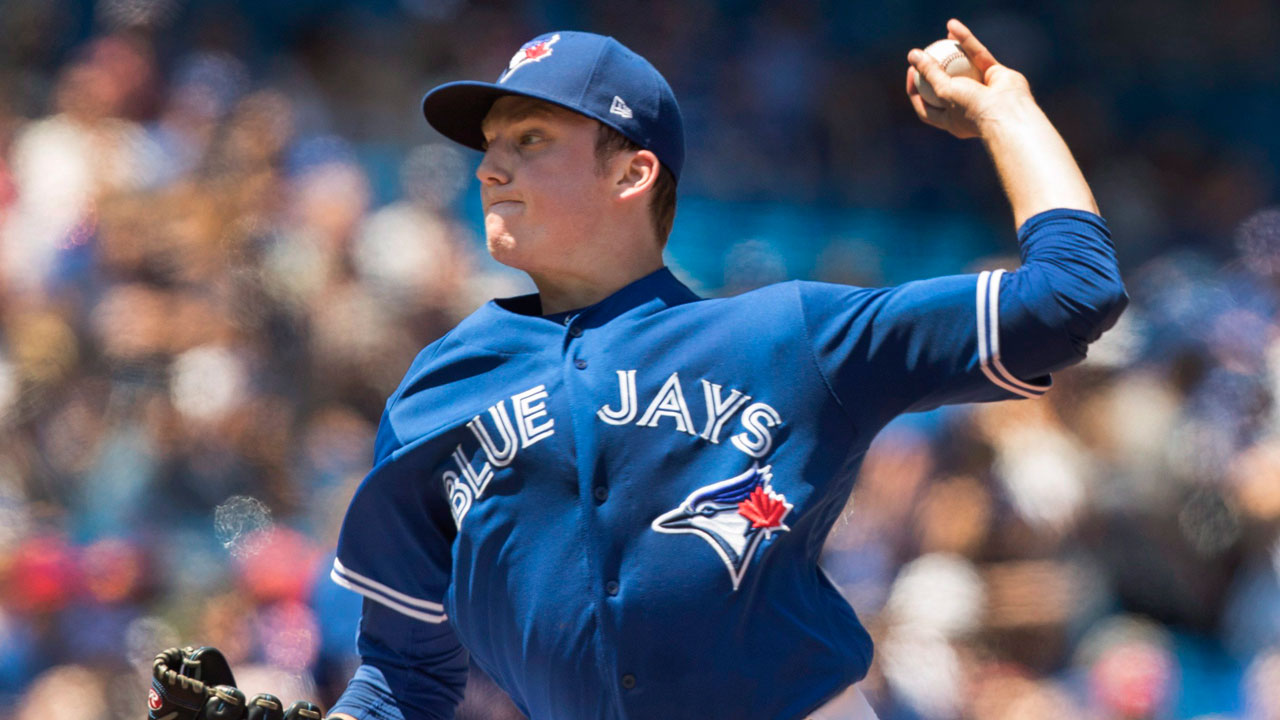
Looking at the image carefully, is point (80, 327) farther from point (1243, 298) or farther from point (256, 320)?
point (1243, 298)

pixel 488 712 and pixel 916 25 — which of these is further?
pixel 916 25

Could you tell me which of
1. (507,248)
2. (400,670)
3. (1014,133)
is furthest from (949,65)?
(400,670)

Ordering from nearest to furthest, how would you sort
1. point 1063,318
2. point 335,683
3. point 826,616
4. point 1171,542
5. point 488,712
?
point 1063,318, point 826,616, point 488,712, point 335,683, point 1171,542

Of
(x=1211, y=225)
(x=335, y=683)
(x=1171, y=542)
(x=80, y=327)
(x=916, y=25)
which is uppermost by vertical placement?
(x=916, y=25)

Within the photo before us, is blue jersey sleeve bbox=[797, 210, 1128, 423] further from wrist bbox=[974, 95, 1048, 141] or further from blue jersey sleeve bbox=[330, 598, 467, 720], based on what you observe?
blue jersey sleeve bbox=[330, 598, 467, 720]

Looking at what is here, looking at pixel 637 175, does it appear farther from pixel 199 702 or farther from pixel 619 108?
pixel 199 702

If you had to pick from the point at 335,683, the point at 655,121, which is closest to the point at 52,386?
the point at 335,683

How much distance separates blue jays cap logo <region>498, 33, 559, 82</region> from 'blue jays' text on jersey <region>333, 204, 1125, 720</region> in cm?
43

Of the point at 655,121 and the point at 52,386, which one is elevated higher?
the point at 655,121

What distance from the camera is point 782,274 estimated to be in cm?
668

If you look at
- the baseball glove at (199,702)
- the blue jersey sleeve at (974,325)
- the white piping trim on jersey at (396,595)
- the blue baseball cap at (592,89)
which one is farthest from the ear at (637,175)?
the baseball glove at (199,702)

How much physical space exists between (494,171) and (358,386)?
3.42 m

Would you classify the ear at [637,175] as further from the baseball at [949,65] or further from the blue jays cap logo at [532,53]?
the baseball at [949,65]

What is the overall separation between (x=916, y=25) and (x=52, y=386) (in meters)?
5.42
